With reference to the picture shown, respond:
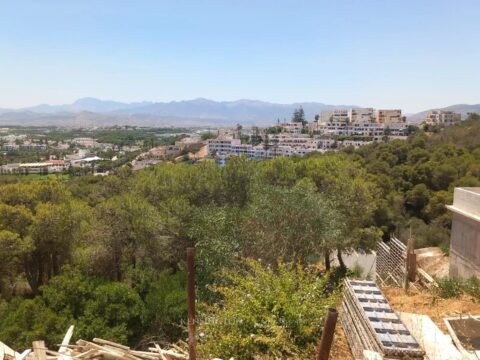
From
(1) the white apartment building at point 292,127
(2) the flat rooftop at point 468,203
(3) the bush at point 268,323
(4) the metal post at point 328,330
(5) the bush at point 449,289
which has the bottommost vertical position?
(5) the bush at point 449,289

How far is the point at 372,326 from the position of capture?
4035mm

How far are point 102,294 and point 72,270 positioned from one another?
4.98 ft

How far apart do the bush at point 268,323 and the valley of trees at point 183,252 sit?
1cm

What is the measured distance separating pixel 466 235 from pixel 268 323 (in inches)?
266

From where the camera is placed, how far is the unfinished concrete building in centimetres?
858

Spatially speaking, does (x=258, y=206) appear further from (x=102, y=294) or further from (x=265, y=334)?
(x=265, y=334)

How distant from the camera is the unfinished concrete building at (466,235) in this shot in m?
8.58

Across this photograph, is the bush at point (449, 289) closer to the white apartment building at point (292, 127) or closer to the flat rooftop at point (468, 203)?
the flat rooftop at point (468, 203)

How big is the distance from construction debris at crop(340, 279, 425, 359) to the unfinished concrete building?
4.71 metres

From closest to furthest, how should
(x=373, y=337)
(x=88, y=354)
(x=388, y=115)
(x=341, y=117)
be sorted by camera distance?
1. (x=373, y=337)
2. (x=88, y=354)
3. (x=388, y=115)
4. (x=341, y=117)

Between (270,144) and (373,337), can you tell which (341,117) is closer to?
(270,144)

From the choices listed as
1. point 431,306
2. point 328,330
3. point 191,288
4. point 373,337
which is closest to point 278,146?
point 431,306

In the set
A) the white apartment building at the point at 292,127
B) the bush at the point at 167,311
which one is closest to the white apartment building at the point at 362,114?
the white apartment building at the point at 292,127

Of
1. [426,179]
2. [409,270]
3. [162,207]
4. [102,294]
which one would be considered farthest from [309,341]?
[426,179]
